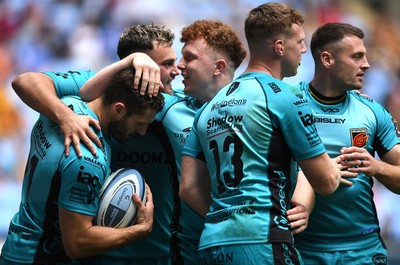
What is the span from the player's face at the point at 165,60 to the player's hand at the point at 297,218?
1.58 meters

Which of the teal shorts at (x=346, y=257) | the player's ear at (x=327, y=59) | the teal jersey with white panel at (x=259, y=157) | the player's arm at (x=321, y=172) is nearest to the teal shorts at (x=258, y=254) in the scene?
the teal jersey with white panel at (x=259, y=157)

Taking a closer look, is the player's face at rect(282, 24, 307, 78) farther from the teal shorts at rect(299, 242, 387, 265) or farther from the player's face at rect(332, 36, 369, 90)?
the teal shorts at rect(299, 242, 387, 265)

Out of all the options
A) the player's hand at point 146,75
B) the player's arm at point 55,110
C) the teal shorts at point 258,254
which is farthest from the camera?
the player's hand at point 146,75

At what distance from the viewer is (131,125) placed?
543cm

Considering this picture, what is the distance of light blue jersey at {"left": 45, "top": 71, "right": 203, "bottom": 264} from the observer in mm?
6055

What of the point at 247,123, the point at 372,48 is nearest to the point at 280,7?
the point at 247,123

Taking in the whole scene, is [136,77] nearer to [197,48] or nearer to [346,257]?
[197,48]

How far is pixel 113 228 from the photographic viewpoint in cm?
530

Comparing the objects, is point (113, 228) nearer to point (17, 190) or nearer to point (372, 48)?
point (17, 190)

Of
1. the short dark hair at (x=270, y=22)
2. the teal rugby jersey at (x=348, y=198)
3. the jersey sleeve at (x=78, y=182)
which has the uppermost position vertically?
the short dark hair at (x=270, y=22)

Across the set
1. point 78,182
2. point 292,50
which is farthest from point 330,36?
point 78,182

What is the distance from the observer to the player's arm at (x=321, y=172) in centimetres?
501

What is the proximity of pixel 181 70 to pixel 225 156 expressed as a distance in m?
1.36

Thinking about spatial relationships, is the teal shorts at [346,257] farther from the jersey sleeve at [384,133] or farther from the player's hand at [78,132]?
the player's hand at [78,132]
